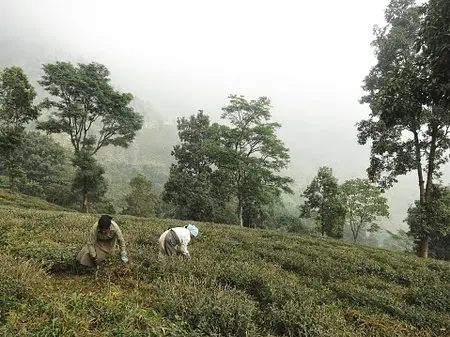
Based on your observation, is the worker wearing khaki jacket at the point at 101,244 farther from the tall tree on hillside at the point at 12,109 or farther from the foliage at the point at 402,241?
the foliage at the point at 402,241

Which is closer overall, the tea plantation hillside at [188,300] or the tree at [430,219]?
the tea plantation hillside at [188,300]

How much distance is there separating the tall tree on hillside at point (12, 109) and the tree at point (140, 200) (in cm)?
1541

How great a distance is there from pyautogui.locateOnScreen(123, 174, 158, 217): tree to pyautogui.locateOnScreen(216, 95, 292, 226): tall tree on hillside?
1737 cm

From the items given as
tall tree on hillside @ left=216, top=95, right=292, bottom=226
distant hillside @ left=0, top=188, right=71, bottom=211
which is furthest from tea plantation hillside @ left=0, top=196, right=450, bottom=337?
tall tree on hillside @ left=216, top=95, right=292, bottom=226

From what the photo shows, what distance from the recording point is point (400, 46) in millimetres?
18438

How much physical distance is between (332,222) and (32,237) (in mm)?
34758

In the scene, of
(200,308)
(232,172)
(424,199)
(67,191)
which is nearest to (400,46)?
(424,199)

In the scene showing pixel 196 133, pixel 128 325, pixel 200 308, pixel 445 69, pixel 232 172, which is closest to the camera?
pixel 128 325

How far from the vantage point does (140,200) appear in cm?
4253

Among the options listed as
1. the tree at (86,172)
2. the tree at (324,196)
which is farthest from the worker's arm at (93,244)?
the tree at (324,196)

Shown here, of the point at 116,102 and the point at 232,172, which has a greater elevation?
the point at 116,102

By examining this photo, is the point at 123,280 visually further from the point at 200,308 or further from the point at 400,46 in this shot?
the point at 400,46

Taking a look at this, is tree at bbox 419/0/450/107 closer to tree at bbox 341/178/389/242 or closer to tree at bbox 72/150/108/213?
tree at bbox 72/150/108/213

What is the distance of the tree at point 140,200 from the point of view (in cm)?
4183
